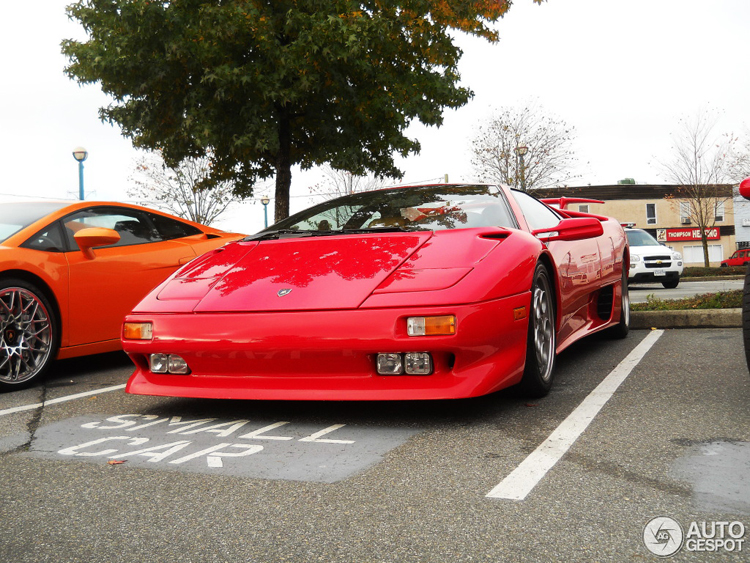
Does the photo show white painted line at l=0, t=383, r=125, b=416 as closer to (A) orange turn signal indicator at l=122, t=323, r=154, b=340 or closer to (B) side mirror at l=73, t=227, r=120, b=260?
(A) orange turn signal indicator at l=122, t=323, r=154, b=340

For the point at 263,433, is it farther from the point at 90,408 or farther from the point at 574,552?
the point at 574,552

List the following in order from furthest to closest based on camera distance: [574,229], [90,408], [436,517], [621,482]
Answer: [574,229] → [90,408] → [621,482] → [436,517]

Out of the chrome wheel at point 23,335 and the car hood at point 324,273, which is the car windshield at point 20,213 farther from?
the car hood at point 324,273

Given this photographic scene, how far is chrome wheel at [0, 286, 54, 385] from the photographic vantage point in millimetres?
4480

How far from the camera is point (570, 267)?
447 centimetres

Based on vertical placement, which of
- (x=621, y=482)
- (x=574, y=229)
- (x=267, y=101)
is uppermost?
(x=267, y=101)

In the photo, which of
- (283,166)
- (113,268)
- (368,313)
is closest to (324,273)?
(368,313)

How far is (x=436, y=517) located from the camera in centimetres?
212

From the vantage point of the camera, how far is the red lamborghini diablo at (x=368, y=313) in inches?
122

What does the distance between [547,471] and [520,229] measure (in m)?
1.72

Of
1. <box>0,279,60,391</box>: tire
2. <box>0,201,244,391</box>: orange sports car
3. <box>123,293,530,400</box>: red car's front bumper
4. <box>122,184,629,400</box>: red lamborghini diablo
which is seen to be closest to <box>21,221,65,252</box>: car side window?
<box>0,201,244,391</box>: orange sports car

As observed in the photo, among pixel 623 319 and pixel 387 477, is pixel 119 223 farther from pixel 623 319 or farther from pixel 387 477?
pixel 623 319

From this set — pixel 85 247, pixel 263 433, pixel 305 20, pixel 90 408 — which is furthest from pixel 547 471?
pixel 305 20

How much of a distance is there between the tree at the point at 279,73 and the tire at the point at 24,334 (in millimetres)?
6691
